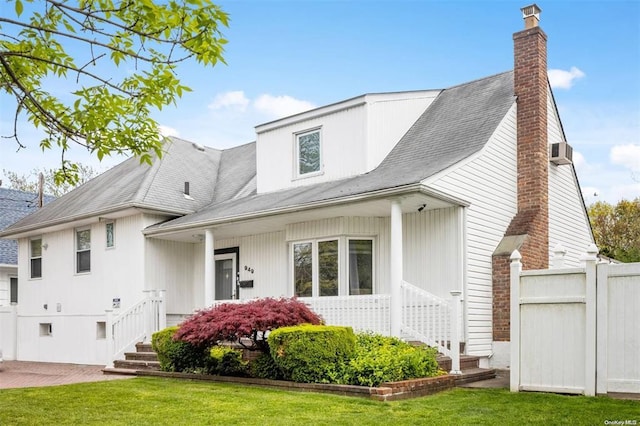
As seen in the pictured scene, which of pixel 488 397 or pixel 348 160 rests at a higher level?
pixel 348 160

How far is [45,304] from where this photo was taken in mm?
20188

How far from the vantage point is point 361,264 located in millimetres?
14312

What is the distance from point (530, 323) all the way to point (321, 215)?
18.2 feet

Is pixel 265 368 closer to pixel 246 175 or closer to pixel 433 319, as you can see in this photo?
pixel 433 319

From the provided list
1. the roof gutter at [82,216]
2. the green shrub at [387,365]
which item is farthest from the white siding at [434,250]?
the roof gutter at [82,216]

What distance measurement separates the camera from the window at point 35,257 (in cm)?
2086

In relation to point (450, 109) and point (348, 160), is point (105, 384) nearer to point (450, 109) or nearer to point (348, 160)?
point (348, 160)

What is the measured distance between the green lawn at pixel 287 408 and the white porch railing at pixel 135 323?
4.74 m

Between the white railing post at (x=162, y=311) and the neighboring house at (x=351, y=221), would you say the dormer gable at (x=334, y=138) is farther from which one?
the white railing post at (x=162, y=311)

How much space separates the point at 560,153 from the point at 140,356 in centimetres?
1035

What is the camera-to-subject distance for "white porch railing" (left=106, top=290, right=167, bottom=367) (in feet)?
50.3

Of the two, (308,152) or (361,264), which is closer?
(361,264)

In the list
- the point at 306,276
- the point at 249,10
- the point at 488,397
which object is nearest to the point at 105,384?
the point at 306,276

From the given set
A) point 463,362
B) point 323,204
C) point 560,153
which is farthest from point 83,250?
point 560,153
